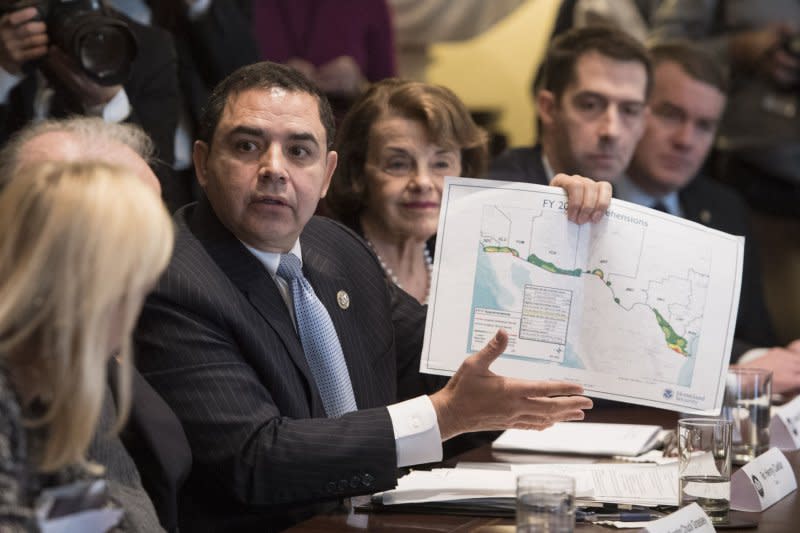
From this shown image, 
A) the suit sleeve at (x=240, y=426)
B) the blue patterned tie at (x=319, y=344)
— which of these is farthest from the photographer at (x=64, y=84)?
the suit sleeve at (x=240, y=426)

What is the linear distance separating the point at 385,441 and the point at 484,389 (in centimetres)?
18

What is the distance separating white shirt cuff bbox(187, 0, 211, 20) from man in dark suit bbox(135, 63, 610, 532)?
122 centimetres

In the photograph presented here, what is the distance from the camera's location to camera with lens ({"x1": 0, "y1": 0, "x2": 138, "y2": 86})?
9.43 feet

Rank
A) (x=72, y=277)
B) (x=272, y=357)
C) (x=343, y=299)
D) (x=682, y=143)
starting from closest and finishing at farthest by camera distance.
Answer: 1. (x=72, y=277)
2. (x=272, y=357)
3. (x=343, y=299)
4. (x=682, y=143)

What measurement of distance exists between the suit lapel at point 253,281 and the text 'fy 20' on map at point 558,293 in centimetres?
23

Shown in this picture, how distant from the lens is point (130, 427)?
200 cm

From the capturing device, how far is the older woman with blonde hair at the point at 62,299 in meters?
1.43

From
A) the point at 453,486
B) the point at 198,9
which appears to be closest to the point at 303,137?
the point at 453,486

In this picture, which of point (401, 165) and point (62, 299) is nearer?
point (62, 299)

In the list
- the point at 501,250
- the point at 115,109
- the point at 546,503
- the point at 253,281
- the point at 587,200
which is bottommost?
the point at 546,503

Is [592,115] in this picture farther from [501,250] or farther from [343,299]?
[501,250]

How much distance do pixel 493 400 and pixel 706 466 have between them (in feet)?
1.17

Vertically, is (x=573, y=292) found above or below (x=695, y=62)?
below

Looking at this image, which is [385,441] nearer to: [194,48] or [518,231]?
[518,231]
